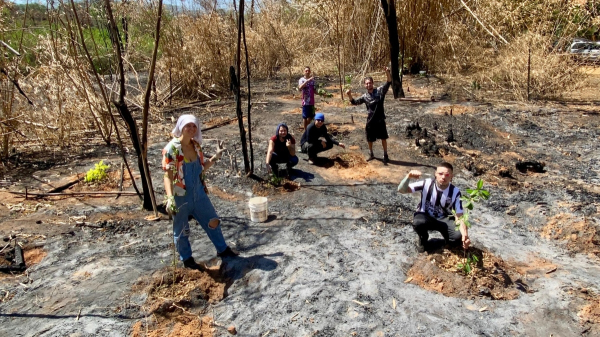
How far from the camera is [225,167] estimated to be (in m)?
6.32

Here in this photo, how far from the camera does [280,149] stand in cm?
595

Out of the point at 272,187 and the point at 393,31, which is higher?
the point at 393,31

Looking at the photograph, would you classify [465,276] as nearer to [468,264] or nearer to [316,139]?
[468,264]

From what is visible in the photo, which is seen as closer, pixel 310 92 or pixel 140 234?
pixel 140 234

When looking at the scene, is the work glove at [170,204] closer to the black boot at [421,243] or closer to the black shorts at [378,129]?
the black boot at [421,243]

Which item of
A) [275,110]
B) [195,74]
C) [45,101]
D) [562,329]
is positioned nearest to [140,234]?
[562,329]

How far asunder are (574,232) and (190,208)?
393 cm

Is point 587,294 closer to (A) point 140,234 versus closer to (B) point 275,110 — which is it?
(A) point 140,234

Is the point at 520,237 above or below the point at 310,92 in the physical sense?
below

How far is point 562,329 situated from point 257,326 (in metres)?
2.21

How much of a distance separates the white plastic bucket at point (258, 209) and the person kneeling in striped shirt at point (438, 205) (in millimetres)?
1629

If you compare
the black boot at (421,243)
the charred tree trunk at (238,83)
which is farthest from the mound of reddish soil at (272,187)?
the black boot at (421,243)

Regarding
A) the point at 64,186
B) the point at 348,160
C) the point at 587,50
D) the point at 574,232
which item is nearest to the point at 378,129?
the point at 348,160

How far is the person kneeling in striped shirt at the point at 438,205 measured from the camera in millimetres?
3592
